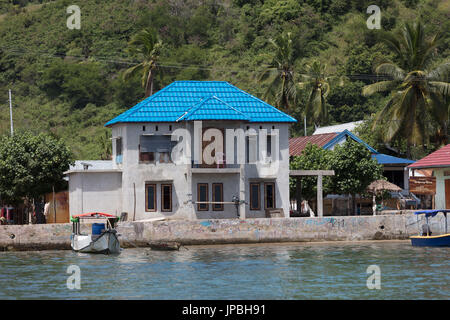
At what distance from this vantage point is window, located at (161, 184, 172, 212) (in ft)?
159

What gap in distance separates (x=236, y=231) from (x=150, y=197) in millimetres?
6119

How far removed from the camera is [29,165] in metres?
49.8

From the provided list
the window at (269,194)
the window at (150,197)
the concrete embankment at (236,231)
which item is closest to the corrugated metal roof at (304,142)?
the window at (269,194)

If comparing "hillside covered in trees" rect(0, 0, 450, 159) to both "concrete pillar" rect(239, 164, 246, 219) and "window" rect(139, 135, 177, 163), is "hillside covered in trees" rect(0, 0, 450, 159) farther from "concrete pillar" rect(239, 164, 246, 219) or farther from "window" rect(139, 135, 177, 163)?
"concrete pillar" rect(239, 164, 246, 219)

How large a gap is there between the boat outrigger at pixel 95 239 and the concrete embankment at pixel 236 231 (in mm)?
841

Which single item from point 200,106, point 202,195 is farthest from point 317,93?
point 202,195

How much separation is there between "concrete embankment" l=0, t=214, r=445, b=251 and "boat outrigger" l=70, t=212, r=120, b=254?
2.76 ft

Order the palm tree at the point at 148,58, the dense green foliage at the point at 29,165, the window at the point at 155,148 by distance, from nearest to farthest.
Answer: the window at the point at 155,148
the dense green foliage at the point at 29,165
the palm tree at the point at 148,58

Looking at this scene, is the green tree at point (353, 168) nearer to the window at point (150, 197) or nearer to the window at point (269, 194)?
the window at point (269, 194)

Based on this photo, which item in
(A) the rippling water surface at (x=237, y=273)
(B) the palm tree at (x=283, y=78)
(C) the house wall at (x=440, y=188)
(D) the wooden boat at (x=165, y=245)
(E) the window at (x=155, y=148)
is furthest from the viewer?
(B) the palm tree at (x=283, y=78)

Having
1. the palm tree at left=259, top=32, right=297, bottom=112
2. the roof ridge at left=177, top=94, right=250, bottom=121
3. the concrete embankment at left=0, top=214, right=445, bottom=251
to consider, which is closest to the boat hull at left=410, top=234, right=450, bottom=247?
the concrete embankment at left=0, top=214, right=445, bottom=251

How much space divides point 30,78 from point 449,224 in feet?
258

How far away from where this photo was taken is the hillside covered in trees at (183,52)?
315 feet
